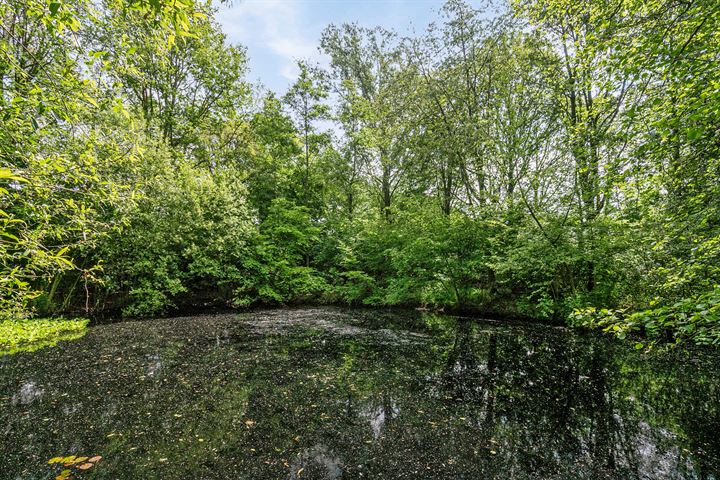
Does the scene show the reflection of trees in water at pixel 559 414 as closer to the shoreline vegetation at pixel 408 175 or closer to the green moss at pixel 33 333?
the shoreline vegetation at pixel 408 175

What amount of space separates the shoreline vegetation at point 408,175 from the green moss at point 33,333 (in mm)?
132

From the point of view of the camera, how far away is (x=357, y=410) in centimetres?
550

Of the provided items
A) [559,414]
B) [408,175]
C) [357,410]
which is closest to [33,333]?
[357,410]

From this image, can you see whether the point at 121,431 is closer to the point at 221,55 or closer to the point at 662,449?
the point at 662,449

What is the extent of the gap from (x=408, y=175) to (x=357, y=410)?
18.1 m

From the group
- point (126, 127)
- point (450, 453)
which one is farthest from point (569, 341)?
point (126, 127)

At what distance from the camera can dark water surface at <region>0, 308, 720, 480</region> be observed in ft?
13.1

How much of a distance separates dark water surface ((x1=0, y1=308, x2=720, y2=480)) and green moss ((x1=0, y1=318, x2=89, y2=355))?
0.88 meters

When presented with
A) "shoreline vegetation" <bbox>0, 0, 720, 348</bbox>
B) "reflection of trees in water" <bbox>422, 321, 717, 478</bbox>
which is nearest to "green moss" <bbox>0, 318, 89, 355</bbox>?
"shoreline vegetation" <bbox>0, 0, 720, 348</bbox>

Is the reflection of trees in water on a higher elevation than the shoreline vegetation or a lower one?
lower

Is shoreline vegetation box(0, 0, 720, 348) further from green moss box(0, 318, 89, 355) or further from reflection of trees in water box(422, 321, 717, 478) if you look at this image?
reflection of trees in water box(422, 321, 717, 478)

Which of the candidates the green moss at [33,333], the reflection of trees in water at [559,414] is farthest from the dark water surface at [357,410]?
the green moss at [33,333]

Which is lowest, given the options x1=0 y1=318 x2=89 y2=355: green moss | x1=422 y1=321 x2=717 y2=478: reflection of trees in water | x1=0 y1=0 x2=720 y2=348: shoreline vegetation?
x1=0 y1=318 x2=89 y2=355: green moss

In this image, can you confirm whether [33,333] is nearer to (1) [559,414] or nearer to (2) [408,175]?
(1) [559,414]
